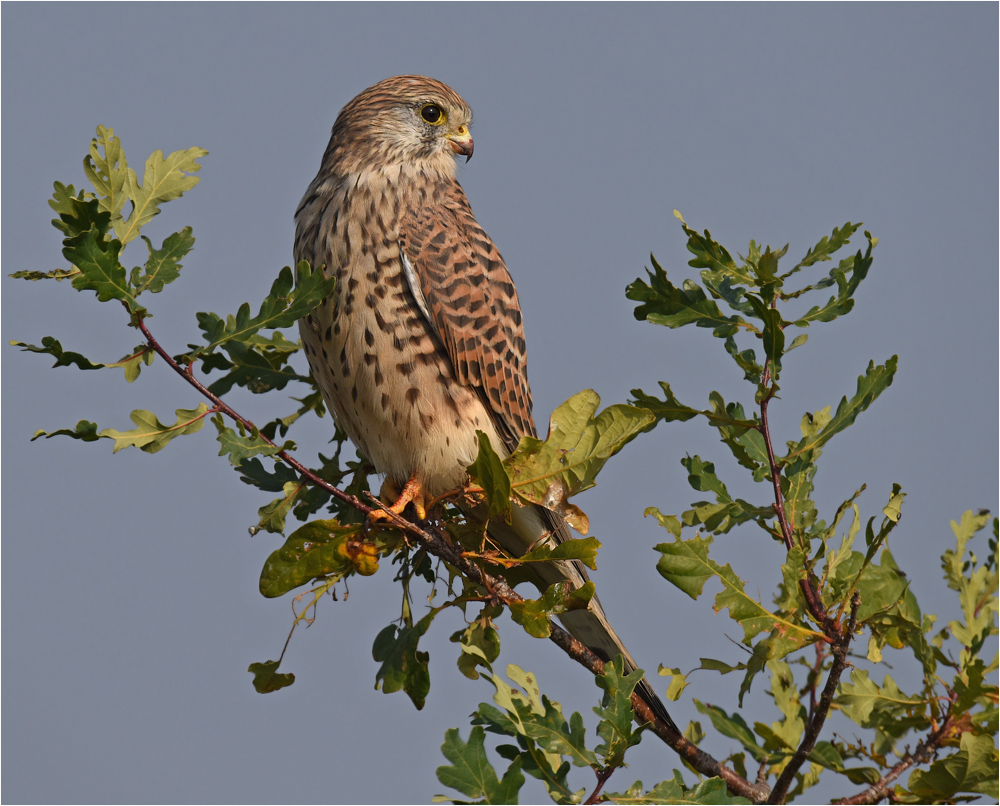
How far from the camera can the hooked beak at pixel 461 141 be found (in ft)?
9.80

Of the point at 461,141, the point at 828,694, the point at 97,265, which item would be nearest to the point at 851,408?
the point at 828,694

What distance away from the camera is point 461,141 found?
2992 millimetres

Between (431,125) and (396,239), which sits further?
(431,125)

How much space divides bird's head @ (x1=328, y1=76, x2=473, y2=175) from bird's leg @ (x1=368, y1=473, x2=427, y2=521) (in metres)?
0.93

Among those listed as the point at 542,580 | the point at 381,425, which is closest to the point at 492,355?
the point at 381,425

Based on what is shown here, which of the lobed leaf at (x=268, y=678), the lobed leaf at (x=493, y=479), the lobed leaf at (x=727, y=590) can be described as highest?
the lobed leaf at (x=493, y=479)

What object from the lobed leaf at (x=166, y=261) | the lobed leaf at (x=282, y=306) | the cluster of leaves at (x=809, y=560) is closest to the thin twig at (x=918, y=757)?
the cluster of leaves at (x=809, y=560)

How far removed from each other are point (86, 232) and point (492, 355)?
125cm

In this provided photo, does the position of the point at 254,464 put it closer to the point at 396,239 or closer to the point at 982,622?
the point at 396,239

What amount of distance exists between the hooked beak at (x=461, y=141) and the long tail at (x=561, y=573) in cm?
115

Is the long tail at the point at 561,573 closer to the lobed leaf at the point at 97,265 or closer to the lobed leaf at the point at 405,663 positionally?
the lobed leaf at the point at 405,663

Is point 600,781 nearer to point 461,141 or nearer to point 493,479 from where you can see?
point 493,479

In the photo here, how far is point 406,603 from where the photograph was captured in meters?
2.46

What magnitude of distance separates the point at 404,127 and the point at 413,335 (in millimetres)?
728
